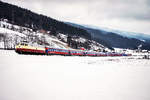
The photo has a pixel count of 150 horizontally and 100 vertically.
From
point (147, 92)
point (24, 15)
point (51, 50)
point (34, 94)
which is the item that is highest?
point (24, 15)

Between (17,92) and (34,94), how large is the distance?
1022mm

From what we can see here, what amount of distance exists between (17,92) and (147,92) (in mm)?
9466

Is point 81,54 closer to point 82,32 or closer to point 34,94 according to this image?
point 34,94

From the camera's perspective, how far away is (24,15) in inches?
4815

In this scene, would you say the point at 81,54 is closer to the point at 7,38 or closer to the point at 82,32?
the point at 7,38

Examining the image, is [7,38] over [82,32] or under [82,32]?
under

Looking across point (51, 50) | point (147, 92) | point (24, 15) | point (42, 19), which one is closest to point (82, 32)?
point (42, 19)

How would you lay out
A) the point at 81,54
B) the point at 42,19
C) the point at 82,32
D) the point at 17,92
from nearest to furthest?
the point at 17,92
the point at 81,54
the point at 42,19
the point at 82,32

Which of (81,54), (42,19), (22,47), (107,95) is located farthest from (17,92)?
(42,19)

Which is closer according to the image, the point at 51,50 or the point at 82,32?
the point at 51,50

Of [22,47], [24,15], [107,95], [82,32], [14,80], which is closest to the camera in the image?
[107,95]

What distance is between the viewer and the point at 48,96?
720 centimetres

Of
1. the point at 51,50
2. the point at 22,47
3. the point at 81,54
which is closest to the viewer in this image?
the point at 22,47

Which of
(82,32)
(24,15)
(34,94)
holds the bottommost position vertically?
(34,94)
